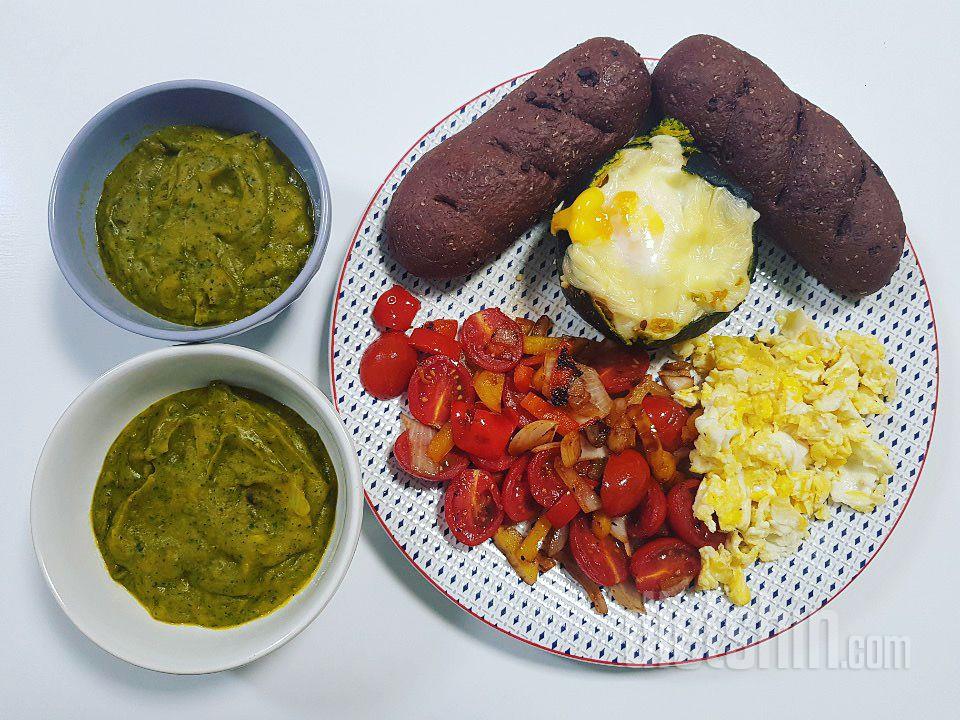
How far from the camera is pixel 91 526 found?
5.92ft

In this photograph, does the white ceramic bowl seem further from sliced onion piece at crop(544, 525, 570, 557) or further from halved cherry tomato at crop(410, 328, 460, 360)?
sliced onion piece at crop(544, 525, 570, 557)

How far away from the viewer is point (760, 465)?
6.98 ft

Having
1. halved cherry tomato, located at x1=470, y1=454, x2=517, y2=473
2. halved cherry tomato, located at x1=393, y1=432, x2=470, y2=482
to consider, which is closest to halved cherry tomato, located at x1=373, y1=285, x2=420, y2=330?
halved cherry tomato, located at x1=393, y1=432, x2=470, y2=482

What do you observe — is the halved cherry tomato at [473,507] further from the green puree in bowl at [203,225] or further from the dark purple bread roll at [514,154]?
the green puree in bowl at [203,225]

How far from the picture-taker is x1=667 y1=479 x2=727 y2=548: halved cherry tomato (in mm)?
2172

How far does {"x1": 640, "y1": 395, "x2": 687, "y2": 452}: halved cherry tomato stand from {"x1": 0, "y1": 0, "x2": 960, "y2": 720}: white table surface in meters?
0.72

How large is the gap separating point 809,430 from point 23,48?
2597 millimetres

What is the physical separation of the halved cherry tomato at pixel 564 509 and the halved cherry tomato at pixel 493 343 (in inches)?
15.2

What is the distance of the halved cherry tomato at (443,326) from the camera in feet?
7.22

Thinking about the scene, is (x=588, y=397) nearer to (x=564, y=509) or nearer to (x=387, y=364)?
(x=564, y=509)

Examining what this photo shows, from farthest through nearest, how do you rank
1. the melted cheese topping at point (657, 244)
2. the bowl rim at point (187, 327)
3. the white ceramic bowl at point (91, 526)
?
the melted cheese topping at point (657, 244), the bowl rim at point (187, 327), the white ceramic bowl at point (91, 526)

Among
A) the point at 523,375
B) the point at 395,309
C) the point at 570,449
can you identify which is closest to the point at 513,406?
the point at 523,375

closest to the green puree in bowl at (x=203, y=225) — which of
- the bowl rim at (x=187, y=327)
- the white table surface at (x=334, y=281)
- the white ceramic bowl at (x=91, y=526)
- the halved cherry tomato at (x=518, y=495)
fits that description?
the bowl rim at (x=187, y=327)

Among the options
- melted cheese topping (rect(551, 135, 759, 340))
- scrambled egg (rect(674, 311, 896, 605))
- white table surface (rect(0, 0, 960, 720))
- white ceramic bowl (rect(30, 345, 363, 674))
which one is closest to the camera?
white ceramic bowl (rect(30, 345, 363, 674))
